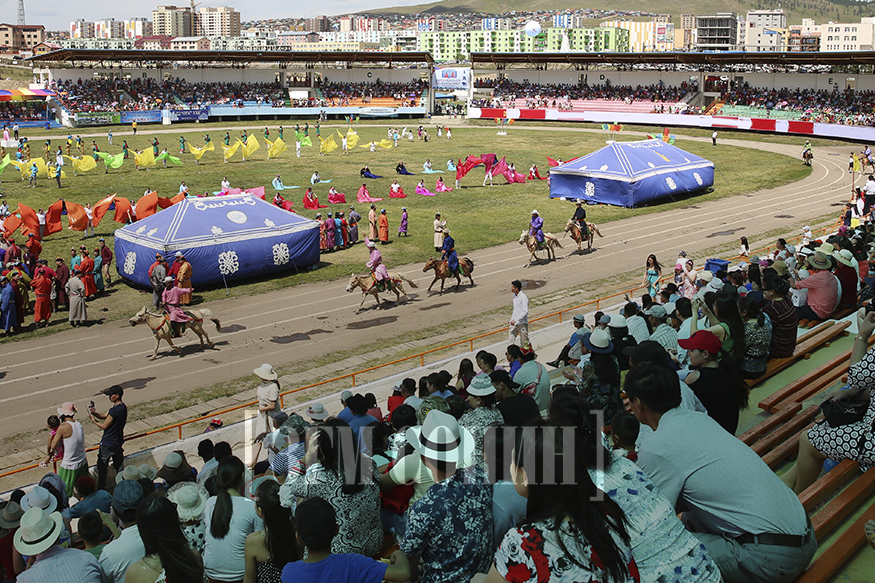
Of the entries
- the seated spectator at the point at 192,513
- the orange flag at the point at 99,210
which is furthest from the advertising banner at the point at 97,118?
the seated spectator at the point at 192,513

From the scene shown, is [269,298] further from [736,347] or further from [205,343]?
[736,347]

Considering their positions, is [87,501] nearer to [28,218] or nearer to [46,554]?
[46,554]

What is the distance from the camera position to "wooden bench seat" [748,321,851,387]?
8727mm

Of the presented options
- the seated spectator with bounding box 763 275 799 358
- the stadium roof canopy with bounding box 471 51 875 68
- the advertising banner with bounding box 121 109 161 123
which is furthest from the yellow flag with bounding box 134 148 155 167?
the stadium roof canopy with bounding box 471 51 875 68

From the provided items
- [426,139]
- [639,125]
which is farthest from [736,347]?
[639,125]

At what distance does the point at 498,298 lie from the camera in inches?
770

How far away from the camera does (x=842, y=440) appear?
524cm

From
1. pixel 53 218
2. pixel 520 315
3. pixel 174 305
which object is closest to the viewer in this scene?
pixel 520 315

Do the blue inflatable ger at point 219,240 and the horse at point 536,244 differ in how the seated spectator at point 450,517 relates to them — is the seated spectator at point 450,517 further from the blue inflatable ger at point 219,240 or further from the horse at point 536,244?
the horse at point 536,244

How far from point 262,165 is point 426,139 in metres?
16.7

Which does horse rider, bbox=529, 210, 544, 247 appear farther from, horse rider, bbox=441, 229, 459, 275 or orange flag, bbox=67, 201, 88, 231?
orange flag, bbox=67, 201, 88, 231

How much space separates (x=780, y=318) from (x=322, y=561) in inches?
275

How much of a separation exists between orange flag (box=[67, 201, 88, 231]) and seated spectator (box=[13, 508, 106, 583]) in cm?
2246

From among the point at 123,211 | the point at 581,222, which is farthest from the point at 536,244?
the point at 123,211
